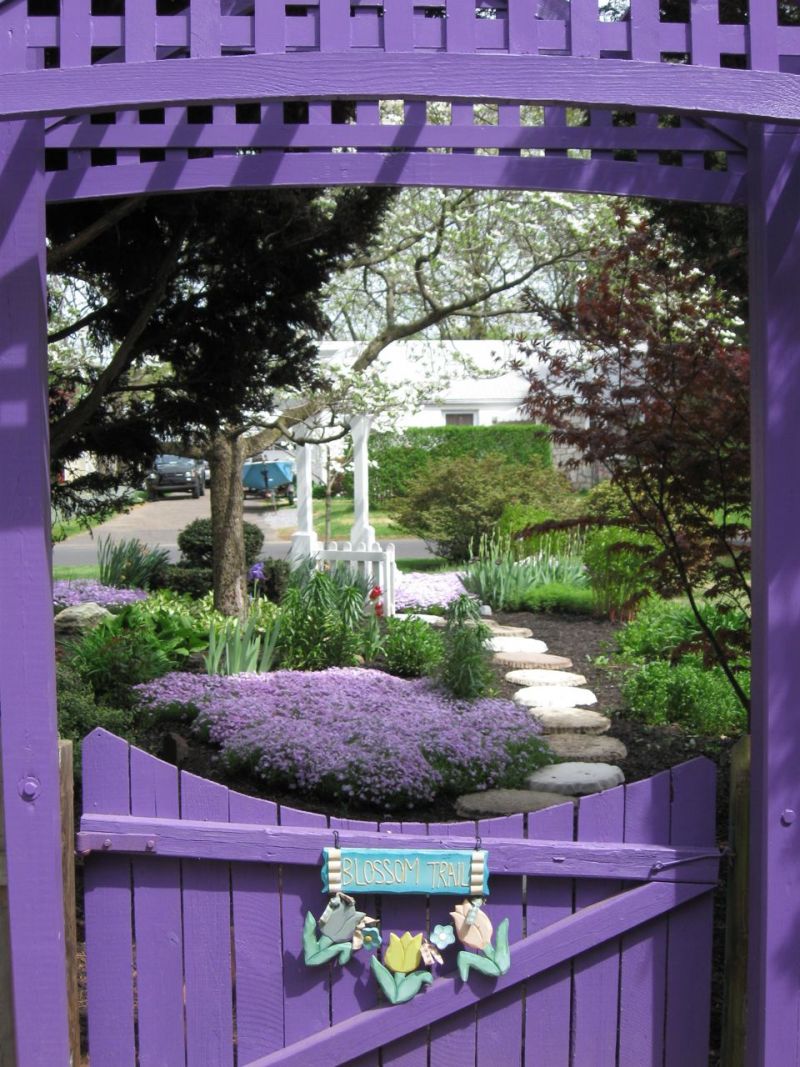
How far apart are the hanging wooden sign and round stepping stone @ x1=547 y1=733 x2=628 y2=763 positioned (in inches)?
149

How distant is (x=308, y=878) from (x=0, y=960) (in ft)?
2.51

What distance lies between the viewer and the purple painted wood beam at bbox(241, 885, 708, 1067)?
2.85m

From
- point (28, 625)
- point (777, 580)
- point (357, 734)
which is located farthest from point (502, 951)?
point (357, 734)

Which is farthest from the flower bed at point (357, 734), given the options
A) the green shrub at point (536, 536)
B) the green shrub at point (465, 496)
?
the green shrub at point (465, 496)

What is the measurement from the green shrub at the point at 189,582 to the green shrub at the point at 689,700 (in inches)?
225

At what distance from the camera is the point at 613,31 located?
252 centimetres

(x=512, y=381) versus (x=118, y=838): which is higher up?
(x=512, y=381)

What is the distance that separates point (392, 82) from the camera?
2.27m

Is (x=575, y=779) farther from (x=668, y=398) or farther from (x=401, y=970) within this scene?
(x=401, y=970)

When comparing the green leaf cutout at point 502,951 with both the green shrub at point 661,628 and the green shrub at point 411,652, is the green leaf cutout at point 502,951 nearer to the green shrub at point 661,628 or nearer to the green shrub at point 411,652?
the green shrub at point 661,628

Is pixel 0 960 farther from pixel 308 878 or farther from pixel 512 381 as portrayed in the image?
pixel 512 381

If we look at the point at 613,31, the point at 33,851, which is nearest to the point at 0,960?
the point at 33,851

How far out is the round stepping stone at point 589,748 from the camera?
660cm

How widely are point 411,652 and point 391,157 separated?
6113mm
